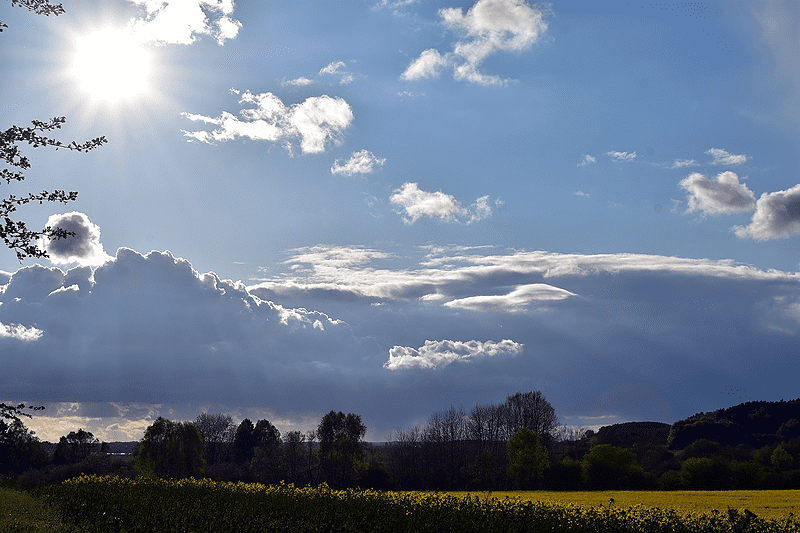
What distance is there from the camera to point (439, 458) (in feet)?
273

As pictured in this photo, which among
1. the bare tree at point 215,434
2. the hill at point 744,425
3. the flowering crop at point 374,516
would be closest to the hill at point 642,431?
the hill at point 744,425

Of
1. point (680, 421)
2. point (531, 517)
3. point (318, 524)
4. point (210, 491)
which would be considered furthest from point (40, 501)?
point (680, 421)

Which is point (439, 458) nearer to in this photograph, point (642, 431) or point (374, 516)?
point (374, 516)

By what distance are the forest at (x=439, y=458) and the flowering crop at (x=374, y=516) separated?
26.6 meters

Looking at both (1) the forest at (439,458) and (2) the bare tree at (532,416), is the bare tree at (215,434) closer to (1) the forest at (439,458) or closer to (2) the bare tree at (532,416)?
(1) the forest at (439,458)

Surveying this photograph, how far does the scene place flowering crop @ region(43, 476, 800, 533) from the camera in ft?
70.2

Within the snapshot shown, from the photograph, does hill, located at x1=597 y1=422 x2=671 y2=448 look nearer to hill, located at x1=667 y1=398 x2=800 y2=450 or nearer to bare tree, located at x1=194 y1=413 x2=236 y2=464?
hill, located at x1=667 y1=398 x2=800 y2=450

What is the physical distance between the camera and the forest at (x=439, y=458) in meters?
63.8

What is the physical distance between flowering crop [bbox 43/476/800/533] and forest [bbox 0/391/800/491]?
87.3ft

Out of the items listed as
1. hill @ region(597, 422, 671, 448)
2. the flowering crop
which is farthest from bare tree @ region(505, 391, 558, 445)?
the flowering crop

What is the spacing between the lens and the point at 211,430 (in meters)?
110

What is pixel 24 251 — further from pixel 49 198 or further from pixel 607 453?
pixel 607 453

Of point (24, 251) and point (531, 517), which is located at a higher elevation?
point (24, 251)

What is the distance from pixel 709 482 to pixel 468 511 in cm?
4658
